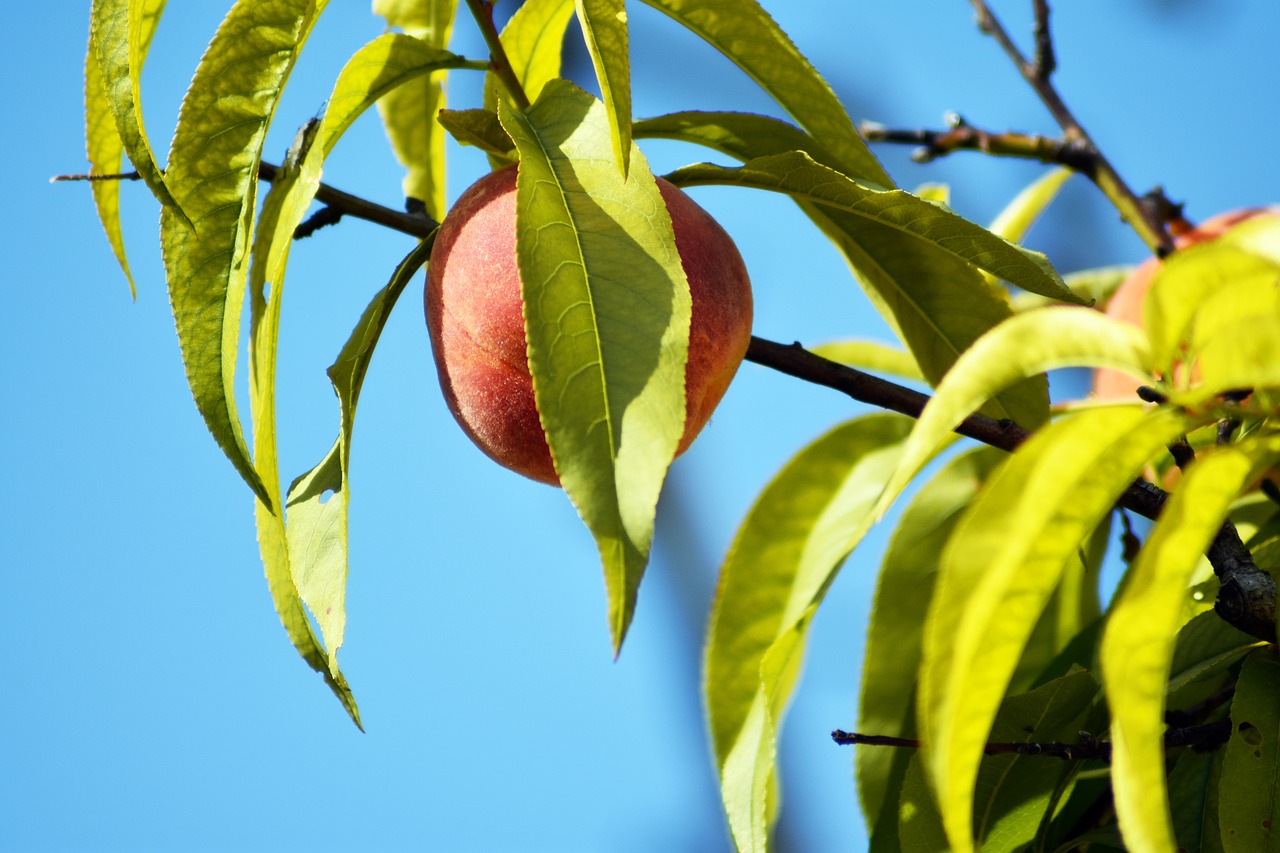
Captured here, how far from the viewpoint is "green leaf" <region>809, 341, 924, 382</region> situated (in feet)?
4.46

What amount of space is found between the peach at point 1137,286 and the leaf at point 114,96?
0.96 m

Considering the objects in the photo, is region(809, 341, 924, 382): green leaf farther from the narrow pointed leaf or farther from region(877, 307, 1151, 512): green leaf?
region(877, 307, 1151, 512): green leaf

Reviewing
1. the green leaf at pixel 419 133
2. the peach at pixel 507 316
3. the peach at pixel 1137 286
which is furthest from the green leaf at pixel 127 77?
the peach at pixel 1137 286

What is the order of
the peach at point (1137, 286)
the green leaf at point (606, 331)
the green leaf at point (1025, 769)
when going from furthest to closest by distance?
→ 1. the peach at point (1137, 286)
2. the green leaf at point (1025, 769)
3. the green leaf at point (606, 331)

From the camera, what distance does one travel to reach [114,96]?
682 millimetres

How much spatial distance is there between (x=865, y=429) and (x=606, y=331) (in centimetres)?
54

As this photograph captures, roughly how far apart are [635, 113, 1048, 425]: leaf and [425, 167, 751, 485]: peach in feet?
0.30

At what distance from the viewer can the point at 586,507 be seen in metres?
0.58

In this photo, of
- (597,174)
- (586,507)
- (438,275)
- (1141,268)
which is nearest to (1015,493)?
(586,507)

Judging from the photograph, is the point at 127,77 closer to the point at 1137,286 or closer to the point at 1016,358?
the point at 1016,358

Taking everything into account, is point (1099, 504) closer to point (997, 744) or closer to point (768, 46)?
point (997, 744)

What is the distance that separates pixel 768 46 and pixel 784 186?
0.39ft

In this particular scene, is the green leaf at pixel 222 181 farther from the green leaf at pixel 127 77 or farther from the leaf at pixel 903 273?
the leaf at pixel 903 273

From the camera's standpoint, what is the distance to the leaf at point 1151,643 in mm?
471
